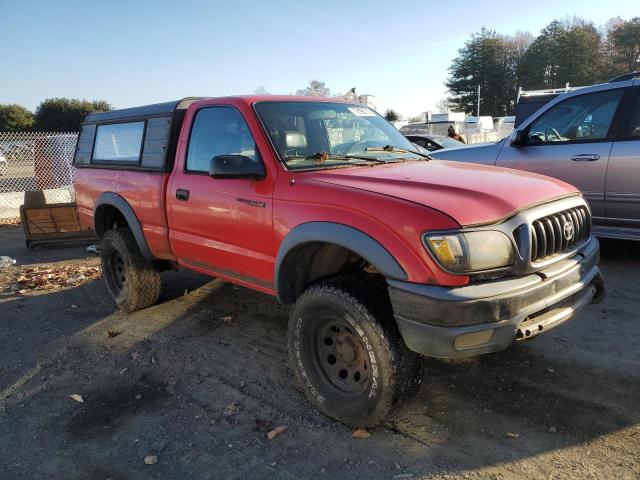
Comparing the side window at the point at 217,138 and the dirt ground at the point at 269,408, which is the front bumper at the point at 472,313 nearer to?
the dirt ground at the point at 269,408

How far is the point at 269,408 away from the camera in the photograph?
3113 mm

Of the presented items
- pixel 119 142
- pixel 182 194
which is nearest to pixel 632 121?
pixel 182 194

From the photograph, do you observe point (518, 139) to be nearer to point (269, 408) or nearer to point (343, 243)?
point (343, 243)

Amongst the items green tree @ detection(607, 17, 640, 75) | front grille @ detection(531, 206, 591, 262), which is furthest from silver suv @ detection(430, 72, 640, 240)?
green tree @ detection(607, 17, 640, 75)

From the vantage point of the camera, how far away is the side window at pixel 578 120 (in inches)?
211

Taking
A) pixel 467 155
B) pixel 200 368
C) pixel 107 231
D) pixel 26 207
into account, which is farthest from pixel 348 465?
pixel 26 207

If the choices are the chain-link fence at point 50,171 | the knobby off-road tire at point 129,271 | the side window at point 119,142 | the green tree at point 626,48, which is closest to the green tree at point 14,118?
the chain-link fence at point 50,171

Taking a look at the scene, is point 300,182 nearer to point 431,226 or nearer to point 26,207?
point 431,226

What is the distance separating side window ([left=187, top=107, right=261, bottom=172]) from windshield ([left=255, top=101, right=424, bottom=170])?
19 cm

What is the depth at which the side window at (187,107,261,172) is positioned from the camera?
3510 millimetres

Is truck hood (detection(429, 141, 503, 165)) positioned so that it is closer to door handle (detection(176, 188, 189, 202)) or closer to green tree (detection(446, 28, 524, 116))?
Answer: door handle (detection(176, 188, 189, 202))

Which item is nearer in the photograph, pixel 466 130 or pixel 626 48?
pixel 466 130

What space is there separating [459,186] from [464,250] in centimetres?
52

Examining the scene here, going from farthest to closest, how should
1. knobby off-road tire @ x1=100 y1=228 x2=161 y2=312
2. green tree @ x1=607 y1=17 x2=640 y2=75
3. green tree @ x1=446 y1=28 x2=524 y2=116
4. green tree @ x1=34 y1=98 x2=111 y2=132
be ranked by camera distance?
green tree @ x1=446 y1=28 x2=524 y2=116 → green tree @ x1=607 y1=17 x2=640 y2=75 → green tree @ x1=34 y1=98 x2=111 y2=132 → knobby off-road tire @ x1=100 y1=228 x2=161 y2=312
